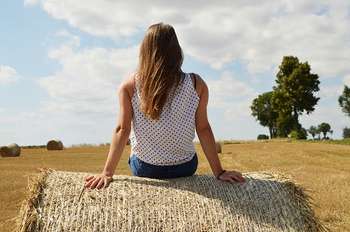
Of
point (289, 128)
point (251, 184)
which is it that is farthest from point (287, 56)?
point (251, 184)

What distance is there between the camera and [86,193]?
484cm

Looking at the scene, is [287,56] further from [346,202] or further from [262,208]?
[262,208]

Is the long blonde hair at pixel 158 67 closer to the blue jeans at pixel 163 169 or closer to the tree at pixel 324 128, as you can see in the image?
the blue jeans at pixel 163 169

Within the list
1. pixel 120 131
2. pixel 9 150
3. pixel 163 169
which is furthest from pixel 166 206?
pixel 9 150

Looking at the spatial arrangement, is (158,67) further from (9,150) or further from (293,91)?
(293,91)

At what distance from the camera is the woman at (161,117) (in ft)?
16.7

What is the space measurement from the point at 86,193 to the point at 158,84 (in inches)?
44.2

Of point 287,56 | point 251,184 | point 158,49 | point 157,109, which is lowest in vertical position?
point 251,184

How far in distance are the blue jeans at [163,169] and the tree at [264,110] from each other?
264 feet

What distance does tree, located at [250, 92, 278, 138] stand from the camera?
86088 mm

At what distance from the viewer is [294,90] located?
5550cm

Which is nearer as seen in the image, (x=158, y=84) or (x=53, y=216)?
(x=53, y=216)

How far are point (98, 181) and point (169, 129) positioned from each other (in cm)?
80

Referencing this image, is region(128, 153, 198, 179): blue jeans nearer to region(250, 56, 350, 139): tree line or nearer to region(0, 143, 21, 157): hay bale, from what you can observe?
region(0, 143, 21, 157): hay bale
